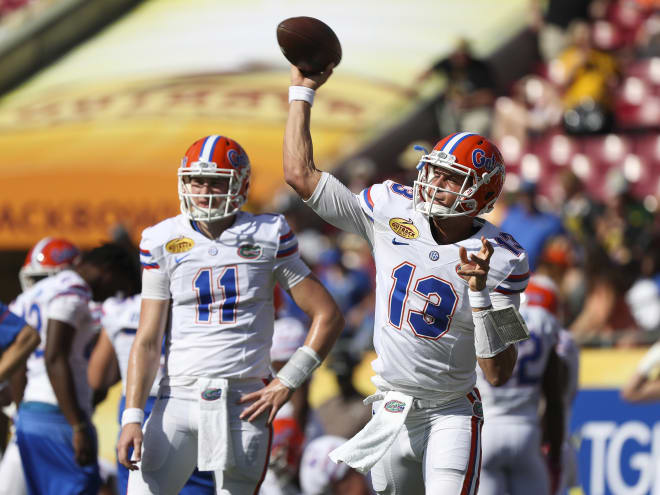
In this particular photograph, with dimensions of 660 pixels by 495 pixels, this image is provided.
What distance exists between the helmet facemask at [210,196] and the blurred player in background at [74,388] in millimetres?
1379

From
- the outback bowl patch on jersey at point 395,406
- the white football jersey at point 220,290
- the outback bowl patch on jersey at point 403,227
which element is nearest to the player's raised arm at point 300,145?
the outback bowl patch on jersey at point 403,227

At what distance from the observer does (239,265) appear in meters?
4.66

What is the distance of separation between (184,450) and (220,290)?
662 mm

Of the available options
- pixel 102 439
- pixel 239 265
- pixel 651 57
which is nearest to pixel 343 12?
pixel 651 57

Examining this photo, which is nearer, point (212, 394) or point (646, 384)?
point (212, 394)

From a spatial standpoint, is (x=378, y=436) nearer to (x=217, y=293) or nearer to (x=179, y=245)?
(x=217, y=293)

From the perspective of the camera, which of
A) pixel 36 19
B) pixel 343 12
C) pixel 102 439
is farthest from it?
pixel 36 19

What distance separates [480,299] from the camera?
391cm

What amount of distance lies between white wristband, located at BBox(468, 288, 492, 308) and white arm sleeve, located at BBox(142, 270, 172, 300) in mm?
1390

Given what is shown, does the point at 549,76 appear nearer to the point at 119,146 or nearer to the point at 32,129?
the point at 119,146

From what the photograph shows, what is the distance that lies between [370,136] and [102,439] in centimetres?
629

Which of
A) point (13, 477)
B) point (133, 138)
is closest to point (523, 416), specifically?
point (13, 477)

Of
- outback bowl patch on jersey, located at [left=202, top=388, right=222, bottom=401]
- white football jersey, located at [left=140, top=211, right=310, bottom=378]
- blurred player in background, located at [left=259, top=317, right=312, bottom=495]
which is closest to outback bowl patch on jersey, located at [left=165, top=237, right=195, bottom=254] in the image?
white football jersey, located at [left=140, top=211, right=310, bottom=378]

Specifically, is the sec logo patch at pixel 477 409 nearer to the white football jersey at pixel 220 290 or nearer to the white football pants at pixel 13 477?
the white football jersey at pixel 220 290
